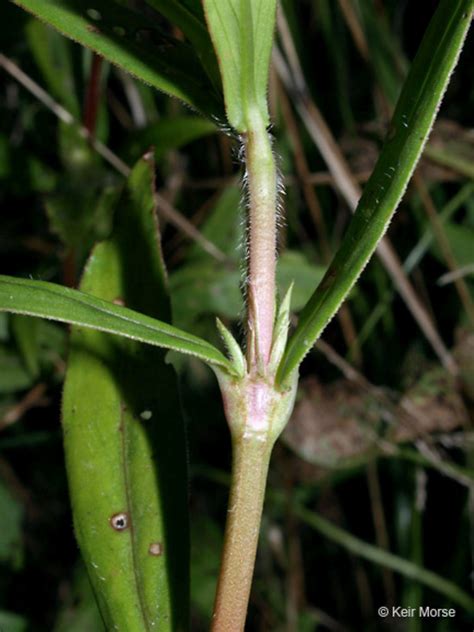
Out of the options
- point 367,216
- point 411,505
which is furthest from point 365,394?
point 367,216

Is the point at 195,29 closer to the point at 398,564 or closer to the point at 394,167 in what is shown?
the point at 394,167

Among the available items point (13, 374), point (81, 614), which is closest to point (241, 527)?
point (81, 614)

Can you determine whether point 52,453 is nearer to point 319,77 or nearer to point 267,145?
point 319,77

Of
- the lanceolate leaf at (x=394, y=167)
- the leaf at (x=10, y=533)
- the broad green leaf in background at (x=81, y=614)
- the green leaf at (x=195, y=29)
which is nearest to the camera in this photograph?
the lanceolate leaf at (x=394, y=167)

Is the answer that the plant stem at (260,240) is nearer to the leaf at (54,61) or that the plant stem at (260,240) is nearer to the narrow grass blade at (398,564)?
the leaf at (54,61)

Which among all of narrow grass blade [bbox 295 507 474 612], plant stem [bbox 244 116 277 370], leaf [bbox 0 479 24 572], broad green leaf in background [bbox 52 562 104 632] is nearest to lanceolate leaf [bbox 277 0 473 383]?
plant stem [bbox 244 116 277 370]

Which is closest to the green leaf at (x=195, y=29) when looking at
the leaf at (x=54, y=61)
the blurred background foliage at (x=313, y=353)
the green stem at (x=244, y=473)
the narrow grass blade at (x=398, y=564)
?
the green stem at (x=244, y=473)
